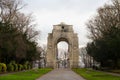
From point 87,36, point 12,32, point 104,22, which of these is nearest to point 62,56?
point 87,36

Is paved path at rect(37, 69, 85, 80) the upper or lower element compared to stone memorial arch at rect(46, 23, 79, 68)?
lower

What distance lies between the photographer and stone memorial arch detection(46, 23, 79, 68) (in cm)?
12030

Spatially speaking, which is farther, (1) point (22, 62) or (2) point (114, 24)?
(1) point (22, 62)

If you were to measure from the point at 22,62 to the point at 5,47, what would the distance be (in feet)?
87.6

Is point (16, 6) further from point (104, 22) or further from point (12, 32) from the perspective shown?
point (104, 22)

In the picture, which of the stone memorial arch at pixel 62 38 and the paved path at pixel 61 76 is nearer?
the paved path at pixel 61 76

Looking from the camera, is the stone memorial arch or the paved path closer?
the paved path

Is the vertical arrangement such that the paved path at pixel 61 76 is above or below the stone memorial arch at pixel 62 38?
below

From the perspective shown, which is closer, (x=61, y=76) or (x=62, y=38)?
(x=61, y=76)

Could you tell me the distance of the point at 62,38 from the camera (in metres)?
127

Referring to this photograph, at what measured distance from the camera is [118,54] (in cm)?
6225

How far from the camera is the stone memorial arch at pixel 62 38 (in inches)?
4736

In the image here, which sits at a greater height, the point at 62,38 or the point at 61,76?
the point at 62,38

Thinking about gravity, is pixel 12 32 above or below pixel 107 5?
below
